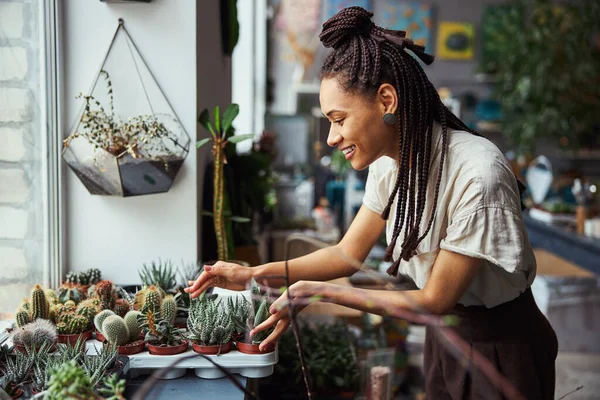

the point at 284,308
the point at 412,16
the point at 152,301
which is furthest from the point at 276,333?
the point at 412,16

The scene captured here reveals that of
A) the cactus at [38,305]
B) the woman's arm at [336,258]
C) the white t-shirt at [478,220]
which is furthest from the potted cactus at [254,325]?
the cactus at [38,305]

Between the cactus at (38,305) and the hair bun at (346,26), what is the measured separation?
0.83 metres

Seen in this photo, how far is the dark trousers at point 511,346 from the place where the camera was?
4.74 ft

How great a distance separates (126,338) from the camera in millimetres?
1410

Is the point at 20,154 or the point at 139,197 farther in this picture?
the point at 139,197

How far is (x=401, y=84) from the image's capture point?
4.30 ft

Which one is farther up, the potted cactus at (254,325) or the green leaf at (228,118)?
the green leaf at (228,118)

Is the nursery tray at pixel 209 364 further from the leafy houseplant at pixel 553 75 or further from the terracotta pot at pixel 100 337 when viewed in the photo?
the leafy houseplant at pixel 553 75

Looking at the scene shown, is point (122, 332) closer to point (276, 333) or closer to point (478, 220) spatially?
point (276, 333)

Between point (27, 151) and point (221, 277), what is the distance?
625 millimetres

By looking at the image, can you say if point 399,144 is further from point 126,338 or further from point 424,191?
point 126,338

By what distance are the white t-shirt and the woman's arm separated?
0.10 meters

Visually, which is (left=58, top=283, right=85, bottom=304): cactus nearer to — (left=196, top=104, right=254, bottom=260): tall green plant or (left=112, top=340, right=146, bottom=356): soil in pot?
(left=112, top=340, right=146, bottom=356): soil in pot

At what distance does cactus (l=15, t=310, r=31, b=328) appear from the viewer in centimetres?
142
